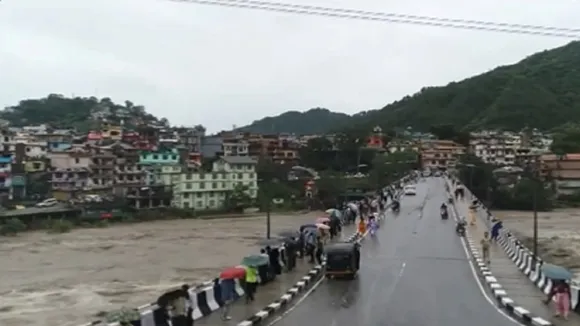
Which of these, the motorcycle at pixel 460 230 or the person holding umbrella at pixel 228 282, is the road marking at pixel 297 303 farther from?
the motorcycle at pixel 460 230

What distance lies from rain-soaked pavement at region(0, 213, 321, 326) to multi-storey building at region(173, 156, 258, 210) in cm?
687

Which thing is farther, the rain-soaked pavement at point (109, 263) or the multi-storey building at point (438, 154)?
the multi-storey building at point (438, 154)

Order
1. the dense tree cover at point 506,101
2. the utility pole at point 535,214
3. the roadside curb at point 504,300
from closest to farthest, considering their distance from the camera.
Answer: the roadside curb at point 504,300, the utility pole at point 535,214, the dense tree cover at point 506,101

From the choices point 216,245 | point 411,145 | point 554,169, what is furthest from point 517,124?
point 216,245

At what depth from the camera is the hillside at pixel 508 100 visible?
15412 centimetres

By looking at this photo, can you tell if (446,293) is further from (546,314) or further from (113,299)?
(113,299)

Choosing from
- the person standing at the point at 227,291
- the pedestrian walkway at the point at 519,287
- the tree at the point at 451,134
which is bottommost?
the pedestrian walkway at the point at 519,287

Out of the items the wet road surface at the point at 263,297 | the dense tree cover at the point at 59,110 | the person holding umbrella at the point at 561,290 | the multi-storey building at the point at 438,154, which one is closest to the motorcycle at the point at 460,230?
the wet road surface at the point at 263,297

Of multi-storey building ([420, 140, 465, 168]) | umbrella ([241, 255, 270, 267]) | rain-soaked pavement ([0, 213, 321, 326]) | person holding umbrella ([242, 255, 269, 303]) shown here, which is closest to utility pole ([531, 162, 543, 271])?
→ umbrella ([241, 255, 270, 267])

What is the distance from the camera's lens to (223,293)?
53.2 ft

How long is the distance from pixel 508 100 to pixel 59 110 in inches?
4117

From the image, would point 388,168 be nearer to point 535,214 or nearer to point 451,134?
point 451,134

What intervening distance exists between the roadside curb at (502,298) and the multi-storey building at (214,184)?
50.5 meters

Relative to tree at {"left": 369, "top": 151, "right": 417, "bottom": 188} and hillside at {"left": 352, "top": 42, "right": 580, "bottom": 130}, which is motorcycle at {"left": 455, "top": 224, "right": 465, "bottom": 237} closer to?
tree at {"left": 369, "top": 151, "right": 417, "bottom": 188}
